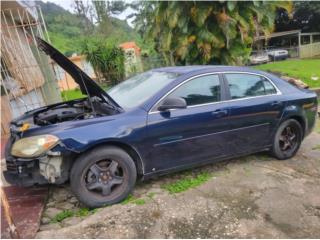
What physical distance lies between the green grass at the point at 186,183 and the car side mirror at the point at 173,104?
1.03 metres

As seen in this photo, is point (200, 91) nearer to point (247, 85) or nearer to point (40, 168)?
point (247, 85)

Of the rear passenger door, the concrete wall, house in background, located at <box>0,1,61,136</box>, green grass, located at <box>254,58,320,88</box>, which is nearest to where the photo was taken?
the rear passenger door

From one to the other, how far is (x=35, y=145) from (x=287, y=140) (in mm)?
3733

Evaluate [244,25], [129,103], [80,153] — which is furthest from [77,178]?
[244,25]

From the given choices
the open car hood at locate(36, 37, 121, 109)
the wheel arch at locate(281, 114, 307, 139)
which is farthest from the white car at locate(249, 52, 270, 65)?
the open car hood at locate(36, 37, 121, 109)

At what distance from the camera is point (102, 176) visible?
12.0 feet

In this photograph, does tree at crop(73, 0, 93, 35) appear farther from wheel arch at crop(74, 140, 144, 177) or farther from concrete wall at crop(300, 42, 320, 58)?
wheel arch at crop(74, 140, 144, 177)

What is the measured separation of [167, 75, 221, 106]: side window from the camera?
13.7 feet

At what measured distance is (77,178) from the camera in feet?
11.5

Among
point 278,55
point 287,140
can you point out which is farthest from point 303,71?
point 278,55

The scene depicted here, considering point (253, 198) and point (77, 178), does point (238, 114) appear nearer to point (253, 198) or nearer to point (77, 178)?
point (253, 198)

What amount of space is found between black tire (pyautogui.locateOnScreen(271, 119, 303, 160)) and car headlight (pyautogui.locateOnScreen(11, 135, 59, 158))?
129 inches

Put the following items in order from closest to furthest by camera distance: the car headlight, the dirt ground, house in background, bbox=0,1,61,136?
the dirt ground < the car headlight < house in background, bbox=0,1,61,136

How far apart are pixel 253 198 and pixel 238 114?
1.15 m
